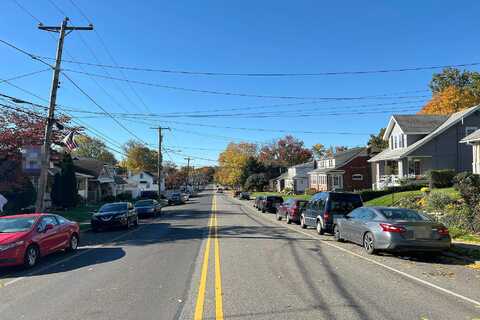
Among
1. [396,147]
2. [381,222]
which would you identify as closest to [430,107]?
[396,147]

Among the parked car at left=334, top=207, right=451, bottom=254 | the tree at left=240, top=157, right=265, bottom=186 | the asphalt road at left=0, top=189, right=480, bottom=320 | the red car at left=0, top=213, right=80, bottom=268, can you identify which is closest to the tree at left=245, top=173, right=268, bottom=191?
the tree at left=240, top=157, right=265, bottom=186

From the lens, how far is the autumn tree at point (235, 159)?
110m

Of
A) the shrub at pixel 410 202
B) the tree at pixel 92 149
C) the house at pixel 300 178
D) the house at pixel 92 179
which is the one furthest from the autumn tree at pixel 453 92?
the tree at pixel 92 149

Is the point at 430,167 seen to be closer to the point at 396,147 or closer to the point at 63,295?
the point at 396,147

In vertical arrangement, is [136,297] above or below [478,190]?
below

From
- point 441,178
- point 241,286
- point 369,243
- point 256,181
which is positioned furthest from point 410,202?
point 256,181

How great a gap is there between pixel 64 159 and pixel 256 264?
31594 millimetres

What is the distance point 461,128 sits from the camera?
3966 cm

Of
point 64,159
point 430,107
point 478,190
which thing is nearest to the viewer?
point 478,190

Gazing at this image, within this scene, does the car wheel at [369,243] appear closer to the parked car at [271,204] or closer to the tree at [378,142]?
the parked car at [271,204]

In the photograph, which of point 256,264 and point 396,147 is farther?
point 396,147

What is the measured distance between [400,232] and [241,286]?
5230mm

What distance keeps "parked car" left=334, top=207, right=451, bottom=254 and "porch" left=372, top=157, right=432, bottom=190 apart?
26143 mm

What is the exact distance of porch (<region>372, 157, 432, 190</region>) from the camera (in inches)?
1526
